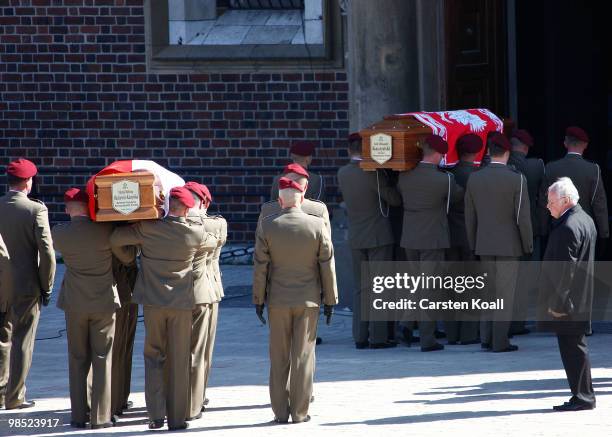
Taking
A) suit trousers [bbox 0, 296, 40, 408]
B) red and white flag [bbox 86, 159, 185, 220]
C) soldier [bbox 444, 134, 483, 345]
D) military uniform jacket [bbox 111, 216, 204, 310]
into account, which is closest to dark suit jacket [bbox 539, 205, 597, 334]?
military uniform jacket [bbox 111, 216, 204, 310]

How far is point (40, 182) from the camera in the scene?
18469 mm

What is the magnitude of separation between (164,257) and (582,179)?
4645 mm

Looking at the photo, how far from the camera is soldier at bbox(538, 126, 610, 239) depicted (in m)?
12.5

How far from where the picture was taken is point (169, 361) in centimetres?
945

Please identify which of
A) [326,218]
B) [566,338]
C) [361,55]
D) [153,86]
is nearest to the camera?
[566,338]

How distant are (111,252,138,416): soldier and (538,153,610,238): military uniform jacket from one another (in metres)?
4.40

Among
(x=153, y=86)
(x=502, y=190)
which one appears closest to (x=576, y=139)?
(x=502, y=190)

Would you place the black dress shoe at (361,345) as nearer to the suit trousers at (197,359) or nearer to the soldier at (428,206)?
the soldier at (428,206)

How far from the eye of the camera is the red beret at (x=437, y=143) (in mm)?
11914

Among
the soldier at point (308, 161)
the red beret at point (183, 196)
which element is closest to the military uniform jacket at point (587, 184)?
the soldier at point (308, 161)

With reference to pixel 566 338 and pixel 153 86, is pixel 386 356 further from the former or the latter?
pixel 153 86

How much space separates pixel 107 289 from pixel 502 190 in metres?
3.76

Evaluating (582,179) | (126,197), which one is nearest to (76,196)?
(126,197)

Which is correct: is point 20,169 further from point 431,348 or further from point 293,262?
point 431,348
